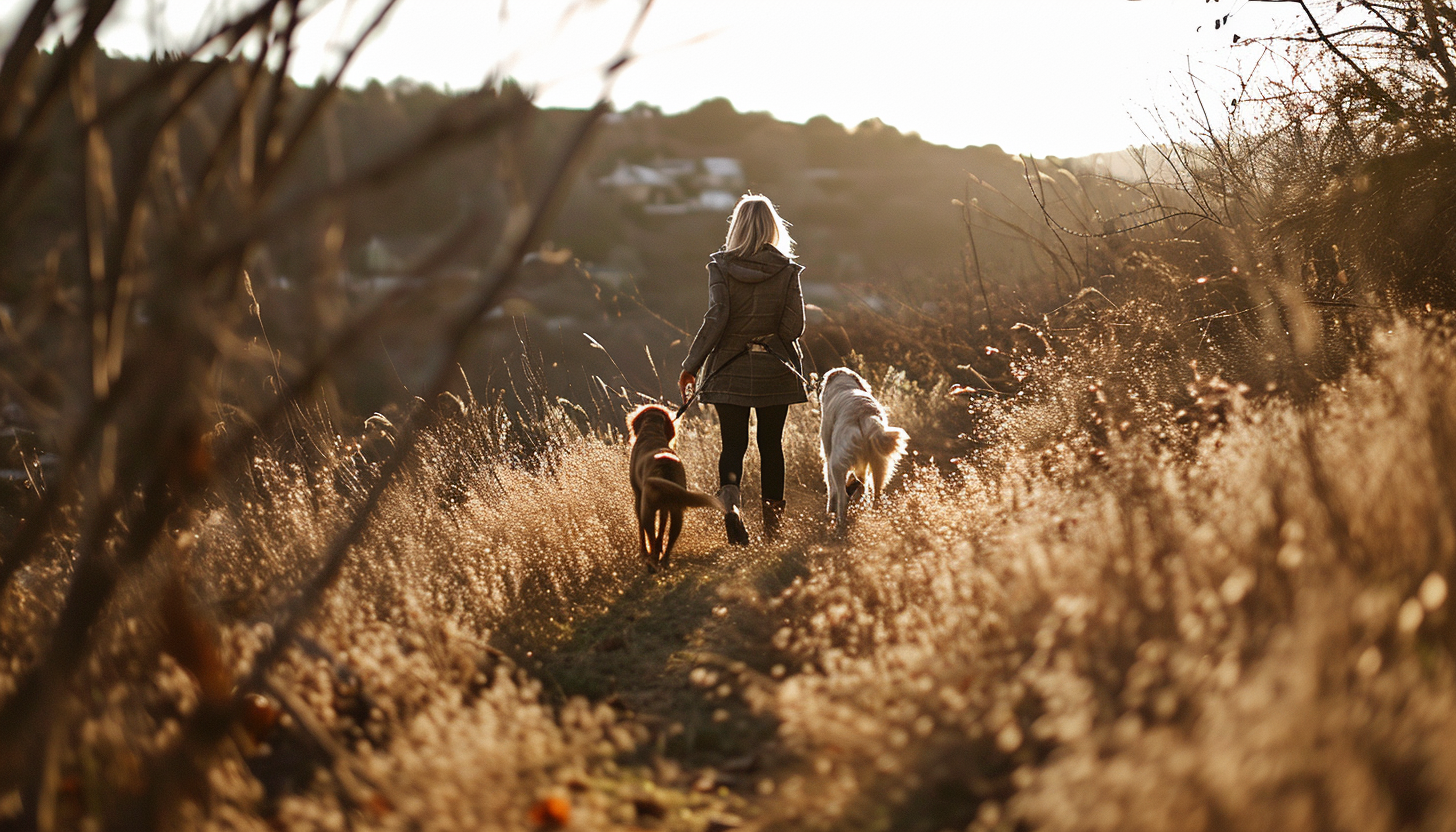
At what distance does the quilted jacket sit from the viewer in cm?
539

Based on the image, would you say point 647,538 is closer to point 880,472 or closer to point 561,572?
point 561,572

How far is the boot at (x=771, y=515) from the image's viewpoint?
5.41 metres

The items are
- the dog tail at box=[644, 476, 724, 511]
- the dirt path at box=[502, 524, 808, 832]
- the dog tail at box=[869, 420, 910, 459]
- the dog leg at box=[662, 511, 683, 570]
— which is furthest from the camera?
the dog tail at box=[869, 420, 910, 459]

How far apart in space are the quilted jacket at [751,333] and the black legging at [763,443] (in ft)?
0.33

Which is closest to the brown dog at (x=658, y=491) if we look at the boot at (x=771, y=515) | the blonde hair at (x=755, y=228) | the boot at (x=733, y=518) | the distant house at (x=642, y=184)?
the boot at (x=733, y=518)

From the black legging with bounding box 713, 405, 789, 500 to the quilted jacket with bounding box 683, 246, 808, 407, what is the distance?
10 centimetres

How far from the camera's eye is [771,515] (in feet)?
18.1

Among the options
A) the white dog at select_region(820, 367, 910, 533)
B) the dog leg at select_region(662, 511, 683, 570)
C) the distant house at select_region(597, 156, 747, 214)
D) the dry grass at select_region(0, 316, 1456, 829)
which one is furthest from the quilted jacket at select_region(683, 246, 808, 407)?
the distant house at select_region(597, 156, 747, 214)

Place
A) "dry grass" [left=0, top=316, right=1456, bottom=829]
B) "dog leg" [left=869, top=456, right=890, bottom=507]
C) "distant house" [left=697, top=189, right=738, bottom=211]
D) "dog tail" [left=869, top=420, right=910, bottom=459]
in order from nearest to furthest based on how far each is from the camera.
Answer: "dry grass" [left=0, top=316, right=1456, bottom=829]
"dog tail" [left=869, top=420, right=910, bottom=459]
"dog leg" [left=869, top=456, right=890, bottom=507]
"distant house" [left=697, top=189, right=738, bottom=211]

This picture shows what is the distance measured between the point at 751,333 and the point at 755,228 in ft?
2.16

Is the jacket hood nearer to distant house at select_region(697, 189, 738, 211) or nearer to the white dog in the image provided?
the white dog

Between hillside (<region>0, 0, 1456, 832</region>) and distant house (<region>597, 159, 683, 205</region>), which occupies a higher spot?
distant house (<region>597, 159, 683, 205</region>)

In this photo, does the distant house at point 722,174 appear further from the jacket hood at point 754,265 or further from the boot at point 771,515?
the boot at point 771,515

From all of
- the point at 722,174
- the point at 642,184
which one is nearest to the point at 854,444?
the point at 642,184
